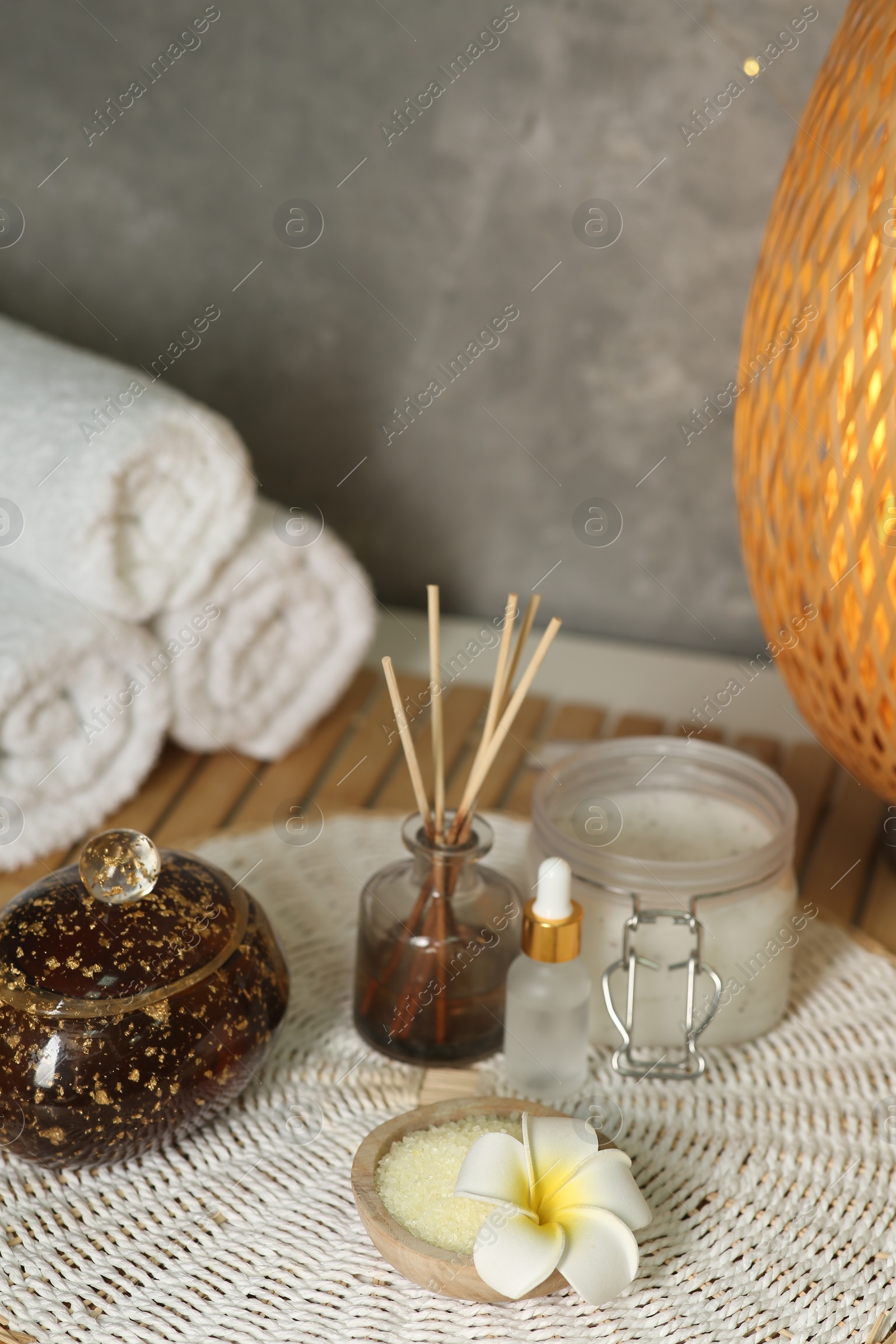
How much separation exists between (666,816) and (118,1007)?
1.06 feet

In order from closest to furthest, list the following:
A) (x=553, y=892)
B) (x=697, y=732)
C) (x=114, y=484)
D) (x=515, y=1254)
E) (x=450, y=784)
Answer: (x=515, y=1254) < (x=553, y=892) < (x=114, y=484) < (x=450, y=784) < (x=697, y=732)

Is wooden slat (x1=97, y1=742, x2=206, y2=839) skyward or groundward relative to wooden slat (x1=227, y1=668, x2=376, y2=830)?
groundward

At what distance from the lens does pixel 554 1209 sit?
53cm

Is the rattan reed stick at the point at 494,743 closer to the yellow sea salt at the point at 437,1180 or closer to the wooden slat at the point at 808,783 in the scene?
the yellow sea salt at the point at 437,1180

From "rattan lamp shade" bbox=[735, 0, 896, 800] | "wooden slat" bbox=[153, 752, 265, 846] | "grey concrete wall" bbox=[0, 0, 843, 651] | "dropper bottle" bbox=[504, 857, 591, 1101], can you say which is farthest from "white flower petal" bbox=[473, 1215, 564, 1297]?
"grey concrete wall" bbox=[0, 0, 843, 651]

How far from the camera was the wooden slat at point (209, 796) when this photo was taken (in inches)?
36.9

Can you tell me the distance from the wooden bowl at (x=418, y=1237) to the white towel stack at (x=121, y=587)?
385 mm

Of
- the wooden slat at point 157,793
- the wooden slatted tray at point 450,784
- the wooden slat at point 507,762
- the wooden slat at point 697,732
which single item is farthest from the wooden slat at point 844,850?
the wooden slat at point 157,793

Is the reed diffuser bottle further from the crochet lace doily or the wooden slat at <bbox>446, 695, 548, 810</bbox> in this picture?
the wooden slat at <bbox>446, 695, 548, 810</bbox>

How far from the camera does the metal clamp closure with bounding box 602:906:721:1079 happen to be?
65cm

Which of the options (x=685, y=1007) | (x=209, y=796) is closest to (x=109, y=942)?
(x=685, y=1007)

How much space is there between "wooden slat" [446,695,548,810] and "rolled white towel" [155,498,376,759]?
136mm

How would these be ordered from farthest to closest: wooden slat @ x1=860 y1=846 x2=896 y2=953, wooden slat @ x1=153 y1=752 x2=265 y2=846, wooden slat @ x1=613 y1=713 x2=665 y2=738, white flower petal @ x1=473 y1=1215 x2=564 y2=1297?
wooden slat @ x1=613 y1=713 x2=665 y2=738, wooden slat @ x1=153 y1=752 x2=265 y2=846, wooden slat @ x1=860 y1=846 x2=896 y2=953, white flower petal @ x1=473 y1=1215 x2=564 y2=1297

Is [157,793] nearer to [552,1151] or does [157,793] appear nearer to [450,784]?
[450,784]
